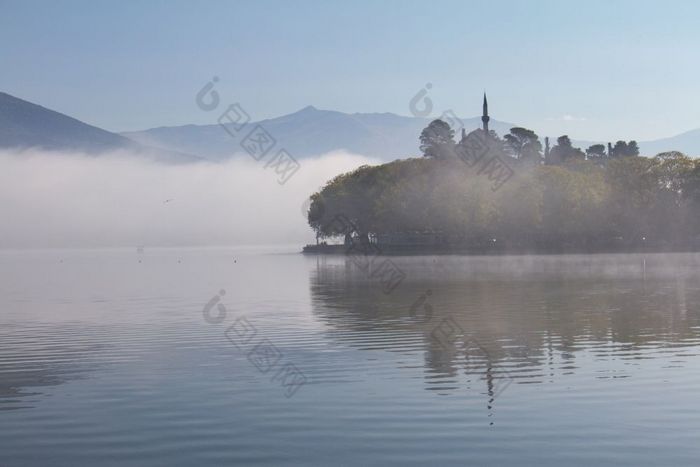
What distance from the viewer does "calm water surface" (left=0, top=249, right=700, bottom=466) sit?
64.0ft

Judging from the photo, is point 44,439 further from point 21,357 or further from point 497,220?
point 497,220

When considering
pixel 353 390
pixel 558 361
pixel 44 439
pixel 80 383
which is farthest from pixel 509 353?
pixel 44 439

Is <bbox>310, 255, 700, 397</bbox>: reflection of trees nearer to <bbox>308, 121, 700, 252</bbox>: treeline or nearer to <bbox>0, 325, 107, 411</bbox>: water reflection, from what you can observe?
<bbox>0, 325, 107, 411</bbox>: water reflection

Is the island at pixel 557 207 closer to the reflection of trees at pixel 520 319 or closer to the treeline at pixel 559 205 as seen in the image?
the treeline at pixel 559 205

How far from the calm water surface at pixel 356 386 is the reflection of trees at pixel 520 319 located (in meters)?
0.21

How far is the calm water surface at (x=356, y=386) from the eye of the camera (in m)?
19.5

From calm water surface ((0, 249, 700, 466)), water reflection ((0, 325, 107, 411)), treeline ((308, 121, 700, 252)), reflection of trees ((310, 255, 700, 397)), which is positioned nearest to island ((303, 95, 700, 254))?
treeline ((308, 121, 700, 252))

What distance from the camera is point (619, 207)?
192500 millimetres

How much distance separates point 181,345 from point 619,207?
543ft

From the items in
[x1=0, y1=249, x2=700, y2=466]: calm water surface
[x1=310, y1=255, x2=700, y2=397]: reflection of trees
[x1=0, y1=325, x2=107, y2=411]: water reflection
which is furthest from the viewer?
[x1=310, y1=255, x2=700, y2=397]: reflection of trees

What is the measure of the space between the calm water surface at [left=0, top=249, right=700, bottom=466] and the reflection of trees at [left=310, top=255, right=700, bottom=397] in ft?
0.67

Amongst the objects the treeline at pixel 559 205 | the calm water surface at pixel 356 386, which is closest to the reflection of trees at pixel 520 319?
the calm water surface at pixel 356 386

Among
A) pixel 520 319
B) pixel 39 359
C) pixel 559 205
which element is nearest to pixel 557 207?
pixel 559 205

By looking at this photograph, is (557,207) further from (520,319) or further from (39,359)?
(39,359)
